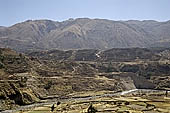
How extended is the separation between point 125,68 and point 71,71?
24567 millimetres

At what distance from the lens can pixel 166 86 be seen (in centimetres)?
9019

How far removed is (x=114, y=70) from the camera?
377 ft

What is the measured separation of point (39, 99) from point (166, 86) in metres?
41.5

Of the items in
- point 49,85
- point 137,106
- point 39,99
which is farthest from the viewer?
point 49,85

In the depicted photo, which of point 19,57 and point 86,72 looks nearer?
point 19,57

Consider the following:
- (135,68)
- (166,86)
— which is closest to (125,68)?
(135,68)

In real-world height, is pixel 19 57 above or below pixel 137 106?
above

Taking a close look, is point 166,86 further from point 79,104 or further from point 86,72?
point 79,104

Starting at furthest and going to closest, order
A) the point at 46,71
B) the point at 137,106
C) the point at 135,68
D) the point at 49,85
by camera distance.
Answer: the point at 135,68
the point at 46,71
the point at 49,85
the point at 137,106

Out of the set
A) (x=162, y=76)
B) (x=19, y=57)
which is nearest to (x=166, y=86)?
(x=162, y=76)

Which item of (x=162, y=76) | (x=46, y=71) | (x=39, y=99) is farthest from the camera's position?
(x=162, y=76)

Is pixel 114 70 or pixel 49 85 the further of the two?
pixel 114 70

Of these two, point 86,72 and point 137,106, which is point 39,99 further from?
point 86,72

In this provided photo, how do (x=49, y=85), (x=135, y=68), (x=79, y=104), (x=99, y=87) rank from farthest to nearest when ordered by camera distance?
(x=135, y=68), (x=99, y=87), (x=49, y=85), (x=79, y=104)
